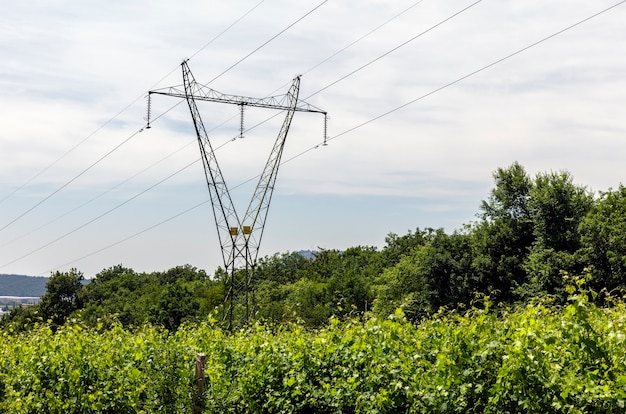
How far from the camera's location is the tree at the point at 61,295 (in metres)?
98.4

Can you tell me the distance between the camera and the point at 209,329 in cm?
939

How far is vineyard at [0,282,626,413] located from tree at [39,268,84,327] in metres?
93.3

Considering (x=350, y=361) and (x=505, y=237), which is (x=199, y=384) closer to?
(x=350, y=361)

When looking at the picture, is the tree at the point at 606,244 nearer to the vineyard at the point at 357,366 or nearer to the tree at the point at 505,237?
the tree at the point at 505,237

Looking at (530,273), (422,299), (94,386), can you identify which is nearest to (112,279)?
(422,299)

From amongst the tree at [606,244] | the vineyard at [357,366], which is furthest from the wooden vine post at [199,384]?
the tree at [606,244]

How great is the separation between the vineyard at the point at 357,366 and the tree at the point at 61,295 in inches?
3672

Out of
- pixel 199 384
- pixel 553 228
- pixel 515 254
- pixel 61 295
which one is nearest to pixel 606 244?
pixel 553 228

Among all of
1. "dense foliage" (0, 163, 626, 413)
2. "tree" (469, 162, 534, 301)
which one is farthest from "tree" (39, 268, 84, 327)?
"dense foliage" (0, 163, 626, 413)

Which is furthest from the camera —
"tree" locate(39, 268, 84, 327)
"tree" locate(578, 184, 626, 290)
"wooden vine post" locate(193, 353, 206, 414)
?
"tree" locate(39, 268, 84, 327)

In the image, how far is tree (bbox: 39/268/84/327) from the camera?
98412mm

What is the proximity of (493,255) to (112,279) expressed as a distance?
319ft

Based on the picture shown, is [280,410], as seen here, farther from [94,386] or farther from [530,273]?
[530,273]

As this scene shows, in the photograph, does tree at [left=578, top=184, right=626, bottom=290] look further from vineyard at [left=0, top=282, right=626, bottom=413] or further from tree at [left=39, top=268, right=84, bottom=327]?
tree at [left=39, top=268, right=84, bottom=327]
